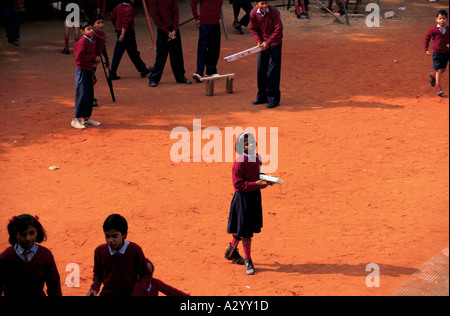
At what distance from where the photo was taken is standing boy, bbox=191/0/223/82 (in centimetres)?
1309

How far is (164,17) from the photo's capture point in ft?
42.1

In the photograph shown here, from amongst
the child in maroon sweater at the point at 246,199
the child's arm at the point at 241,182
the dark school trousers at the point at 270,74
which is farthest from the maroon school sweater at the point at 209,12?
the child's arm at the point at 241,182

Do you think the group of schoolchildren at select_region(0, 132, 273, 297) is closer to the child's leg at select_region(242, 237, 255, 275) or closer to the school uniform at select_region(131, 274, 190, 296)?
the school uniform at select_region(131, 274, 190, 296)

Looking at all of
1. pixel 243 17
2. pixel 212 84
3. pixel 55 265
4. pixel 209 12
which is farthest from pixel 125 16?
pixel 55 265

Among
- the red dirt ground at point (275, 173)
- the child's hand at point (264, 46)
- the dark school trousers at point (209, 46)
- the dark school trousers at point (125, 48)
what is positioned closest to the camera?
the red dirt ground at point (275, 173)

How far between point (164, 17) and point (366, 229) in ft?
24.1

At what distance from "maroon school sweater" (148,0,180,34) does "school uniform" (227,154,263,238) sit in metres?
7.28

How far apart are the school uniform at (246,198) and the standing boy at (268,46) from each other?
5480 mm

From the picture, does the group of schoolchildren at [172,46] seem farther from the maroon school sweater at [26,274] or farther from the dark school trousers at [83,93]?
the maroon school sweater at [26,274]

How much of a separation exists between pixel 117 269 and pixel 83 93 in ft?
20.3

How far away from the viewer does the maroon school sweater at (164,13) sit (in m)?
12.8

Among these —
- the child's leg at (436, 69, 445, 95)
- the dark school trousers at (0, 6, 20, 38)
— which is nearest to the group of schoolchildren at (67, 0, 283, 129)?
the child's leg at (436, 69, 445, 95)

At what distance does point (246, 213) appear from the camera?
6.27 meters

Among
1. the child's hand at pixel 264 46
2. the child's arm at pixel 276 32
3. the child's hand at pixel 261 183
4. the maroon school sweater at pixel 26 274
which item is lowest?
the maroon school sweater at pixel 26 274
